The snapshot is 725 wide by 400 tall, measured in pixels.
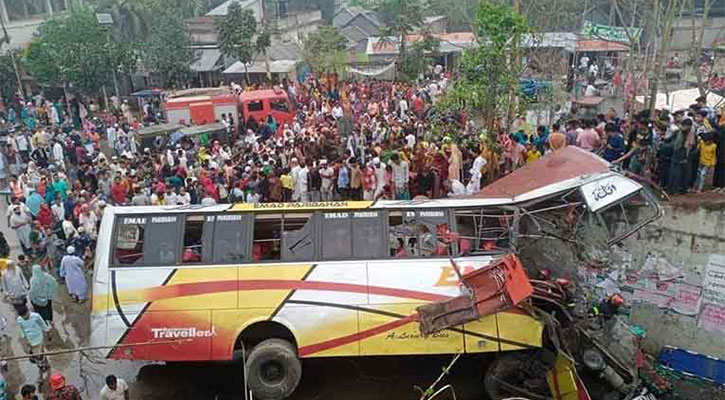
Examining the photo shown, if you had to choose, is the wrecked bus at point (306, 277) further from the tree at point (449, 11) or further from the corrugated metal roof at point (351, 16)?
the corrugated metal roof at point (351, 16)

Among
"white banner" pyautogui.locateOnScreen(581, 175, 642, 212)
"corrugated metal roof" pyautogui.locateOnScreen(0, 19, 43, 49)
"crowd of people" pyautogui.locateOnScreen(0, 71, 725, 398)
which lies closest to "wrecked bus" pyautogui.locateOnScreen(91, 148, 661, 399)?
"white banner" pyautogui.locateOnScreen(581, 175, 642, 212)

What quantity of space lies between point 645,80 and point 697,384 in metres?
13.7

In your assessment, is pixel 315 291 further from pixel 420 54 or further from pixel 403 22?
pixel 403 22

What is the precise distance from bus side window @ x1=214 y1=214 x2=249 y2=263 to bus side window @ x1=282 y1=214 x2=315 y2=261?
556 millimetres

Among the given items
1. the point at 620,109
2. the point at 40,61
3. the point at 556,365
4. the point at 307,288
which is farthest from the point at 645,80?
the point at 40,61

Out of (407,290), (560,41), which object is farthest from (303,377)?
(560,41)

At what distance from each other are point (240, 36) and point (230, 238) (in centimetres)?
2769

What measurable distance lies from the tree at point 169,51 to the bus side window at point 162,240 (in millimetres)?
27534

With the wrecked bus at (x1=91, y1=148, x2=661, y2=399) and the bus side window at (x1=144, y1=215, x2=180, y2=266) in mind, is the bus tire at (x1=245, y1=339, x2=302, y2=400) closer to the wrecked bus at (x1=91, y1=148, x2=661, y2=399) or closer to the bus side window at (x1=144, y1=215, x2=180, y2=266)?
the wrecked bus at (x1=91, y1=148, x2=661, y2=399)

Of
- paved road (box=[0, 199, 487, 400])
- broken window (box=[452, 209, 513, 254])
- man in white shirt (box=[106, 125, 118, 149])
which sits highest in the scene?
broken window (box=[452, 209, 513, 254])

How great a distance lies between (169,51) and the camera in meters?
33.9

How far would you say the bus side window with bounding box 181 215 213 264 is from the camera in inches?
340

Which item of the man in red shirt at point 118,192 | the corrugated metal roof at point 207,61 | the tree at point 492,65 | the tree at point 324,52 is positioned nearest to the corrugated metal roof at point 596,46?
the tree at point 324,52

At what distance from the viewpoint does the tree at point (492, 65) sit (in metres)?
14.0
